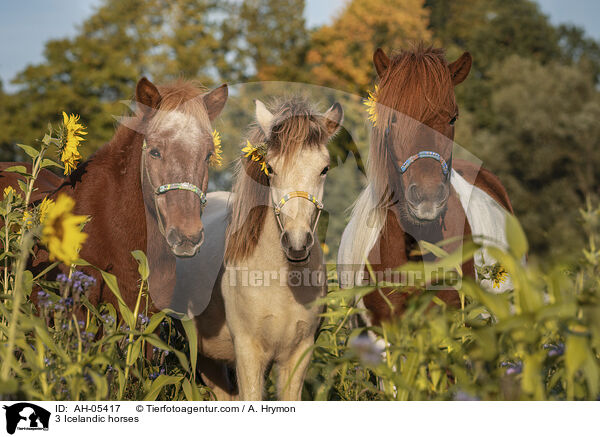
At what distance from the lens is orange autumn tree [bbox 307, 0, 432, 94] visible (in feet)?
64.8

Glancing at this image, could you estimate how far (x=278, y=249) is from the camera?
334cm

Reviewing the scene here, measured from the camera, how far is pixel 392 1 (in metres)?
21.9

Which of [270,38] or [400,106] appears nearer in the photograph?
[400,106]

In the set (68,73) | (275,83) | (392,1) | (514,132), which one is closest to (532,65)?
(514,132)

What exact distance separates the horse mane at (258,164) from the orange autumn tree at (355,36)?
1629 cm

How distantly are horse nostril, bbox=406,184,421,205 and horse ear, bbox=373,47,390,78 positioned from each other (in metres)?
0.94

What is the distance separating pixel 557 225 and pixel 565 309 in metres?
21.6

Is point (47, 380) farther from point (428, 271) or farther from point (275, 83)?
point (275, 83)

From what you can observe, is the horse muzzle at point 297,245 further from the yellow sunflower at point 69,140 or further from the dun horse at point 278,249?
the yellow sunflower at point 69,140

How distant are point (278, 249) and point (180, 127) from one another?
3.05 ft

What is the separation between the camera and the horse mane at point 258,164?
3.16m
